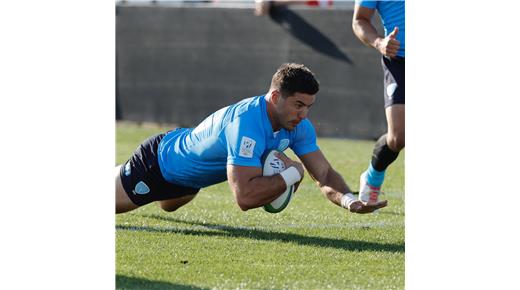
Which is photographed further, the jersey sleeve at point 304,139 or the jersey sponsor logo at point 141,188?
the jersey sponsor logo at point 141,188

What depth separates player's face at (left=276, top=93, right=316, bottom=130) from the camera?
19.7 ft

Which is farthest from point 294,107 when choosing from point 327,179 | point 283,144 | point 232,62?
point 232,62

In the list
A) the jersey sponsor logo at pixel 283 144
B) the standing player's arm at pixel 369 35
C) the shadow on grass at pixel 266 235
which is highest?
the standing player's arm at pixel 369 35

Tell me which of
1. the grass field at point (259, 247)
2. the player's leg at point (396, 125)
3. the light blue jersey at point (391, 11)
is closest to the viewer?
the grass field at point (259, 247)

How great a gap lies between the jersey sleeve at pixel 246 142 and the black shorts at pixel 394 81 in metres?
1.84

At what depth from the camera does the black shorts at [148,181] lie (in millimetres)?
6871

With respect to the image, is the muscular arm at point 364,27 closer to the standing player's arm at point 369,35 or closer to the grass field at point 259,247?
the standing player's arm at point 369,35

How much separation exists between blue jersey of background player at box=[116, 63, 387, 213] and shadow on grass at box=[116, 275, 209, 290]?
A: 41.0 inches

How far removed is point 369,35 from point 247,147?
209 cm

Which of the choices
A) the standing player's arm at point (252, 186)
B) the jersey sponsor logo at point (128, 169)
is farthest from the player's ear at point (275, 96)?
the jersey sponsor logo at point (128, 169)

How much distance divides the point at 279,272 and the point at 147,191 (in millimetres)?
1778

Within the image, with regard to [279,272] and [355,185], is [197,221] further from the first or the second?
[355,185]

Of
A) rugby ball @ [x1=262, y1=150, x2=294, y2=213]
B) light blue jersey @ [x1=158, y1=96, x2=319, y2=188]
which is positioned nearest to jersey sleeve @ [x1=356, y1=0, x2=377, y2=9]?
light blue jersey @ [x1=158, y1=96, x2=319, y2=188]

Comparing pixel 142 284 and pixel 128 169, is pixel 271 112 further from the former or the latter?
pixel 142 284
